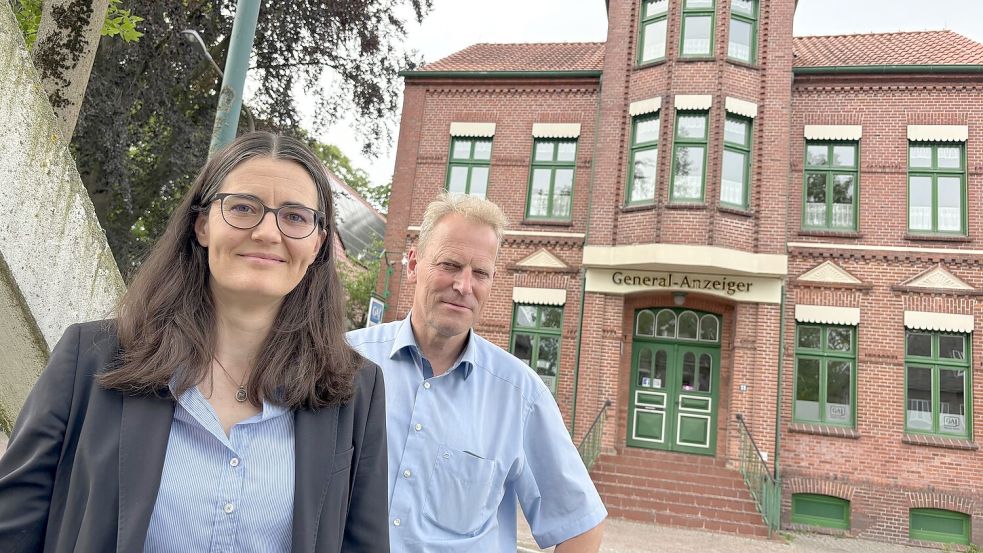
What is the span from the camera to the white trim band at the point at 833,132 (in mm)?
13773

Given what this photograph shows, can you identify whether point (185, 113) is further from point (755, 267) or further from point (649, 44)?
point (755, 267)

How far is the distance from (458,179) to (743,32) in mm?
6813

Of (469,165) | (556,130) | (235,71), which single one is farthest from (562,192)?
(235,71)

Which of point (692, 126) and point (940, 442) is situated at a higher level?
point (692, 126)

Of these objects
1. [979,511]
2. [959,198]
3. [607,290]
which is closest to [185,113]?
[607,290]

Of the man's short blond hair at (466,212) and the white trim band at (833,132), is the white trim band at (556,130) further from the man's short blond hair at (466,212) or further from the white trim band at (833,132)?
the man's short blond hair at (466,212)

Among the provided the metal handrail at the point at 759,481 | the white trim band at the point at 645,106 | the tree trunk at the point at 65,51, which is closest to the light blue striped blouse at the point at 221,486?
the tree trunk at the point at 65,51

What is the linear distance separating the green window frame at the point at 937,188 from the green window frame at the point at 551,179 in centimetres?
679

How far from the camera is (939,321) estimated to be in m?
12.8

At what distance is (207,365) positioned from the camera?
5.08ft

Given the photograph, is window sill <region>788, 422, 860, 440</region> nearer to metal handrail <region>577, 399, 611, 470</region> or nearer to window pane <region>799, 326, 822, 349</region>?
window pane <region>799, 326, 822, 349</region>

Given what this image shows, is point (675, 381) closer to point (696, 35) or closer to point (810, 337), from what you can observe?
point (810, 337)

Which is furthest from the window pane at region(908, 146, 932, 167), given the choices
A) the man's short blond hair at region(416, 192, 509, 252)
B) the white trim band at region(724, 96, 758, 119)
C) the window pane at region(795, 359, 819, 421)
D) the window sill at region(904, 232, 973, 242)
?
the man's short blond hair at region(416, 192, 509, 252)

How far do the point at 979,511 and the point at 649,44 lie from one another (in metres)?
10.9
